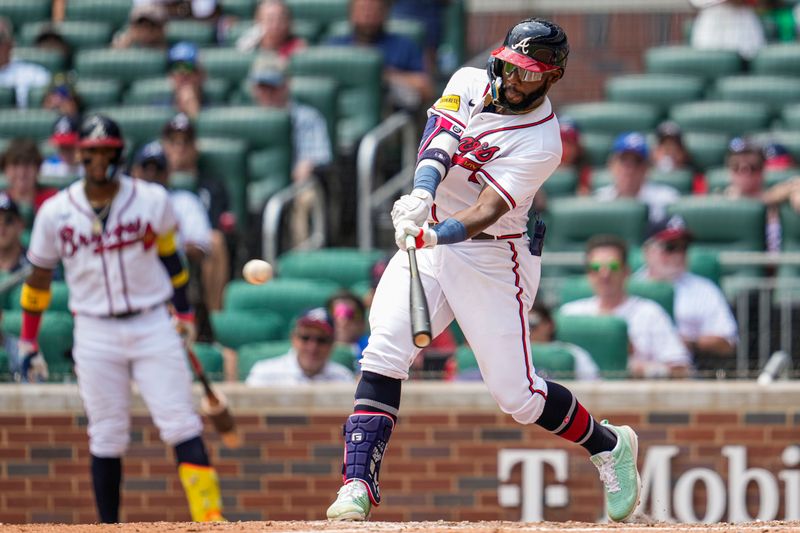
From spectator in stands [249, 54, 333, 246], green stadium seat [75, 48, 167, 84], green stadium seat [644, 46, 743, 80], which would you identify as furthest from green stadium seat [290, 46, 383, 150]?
green stadium seat [644, 46, 743, 80]

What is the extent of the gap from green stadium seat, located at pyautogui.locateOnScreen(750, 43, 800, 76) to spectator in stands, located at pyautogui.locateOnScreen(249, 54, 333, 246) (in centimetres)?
328

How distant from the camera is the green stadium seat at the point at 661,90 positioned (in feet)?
34.5

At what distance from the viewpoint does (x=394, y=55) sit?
10164 mm

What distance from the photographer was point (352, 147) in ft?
31.3

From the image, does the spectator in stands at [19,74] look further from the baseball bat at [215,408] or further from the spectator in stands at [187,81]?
the baseball bat at [215,408]

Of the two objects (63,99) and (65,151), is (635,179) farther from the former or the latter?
(63,99)

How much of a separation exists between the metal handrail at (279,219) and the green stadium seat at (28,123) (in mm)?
1768

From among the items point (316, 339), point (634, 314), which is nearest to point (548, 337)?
point (634, 314)

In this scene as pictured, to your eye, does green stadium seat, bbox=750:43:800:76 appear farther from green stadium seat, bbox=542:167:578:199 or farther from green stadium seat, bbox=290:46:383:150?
green stadium seat, bbox=290:46:383:150

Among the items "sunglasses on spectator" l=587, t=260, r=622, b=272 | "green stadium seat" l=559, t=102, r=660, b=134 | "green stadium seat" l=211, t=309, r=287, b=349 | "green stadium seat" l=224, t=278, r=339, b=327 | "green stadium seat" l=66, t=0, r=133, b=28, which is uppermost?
"green stadium seat" l=66, t=0, r=133, b=28

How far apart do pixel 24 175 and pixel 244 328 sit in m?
1.63

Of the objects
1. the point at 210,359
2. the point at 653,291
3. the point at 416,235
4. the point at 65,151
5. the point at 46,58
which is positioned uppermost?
the point at 46,58

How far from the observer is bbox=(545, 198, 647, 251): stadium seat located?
8.41 meters

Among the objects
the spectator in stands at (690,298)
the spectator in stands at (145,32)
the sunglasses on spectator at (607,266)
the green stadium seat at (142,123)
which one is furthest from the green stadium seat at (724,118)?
the spectator in stands at (145,32)
